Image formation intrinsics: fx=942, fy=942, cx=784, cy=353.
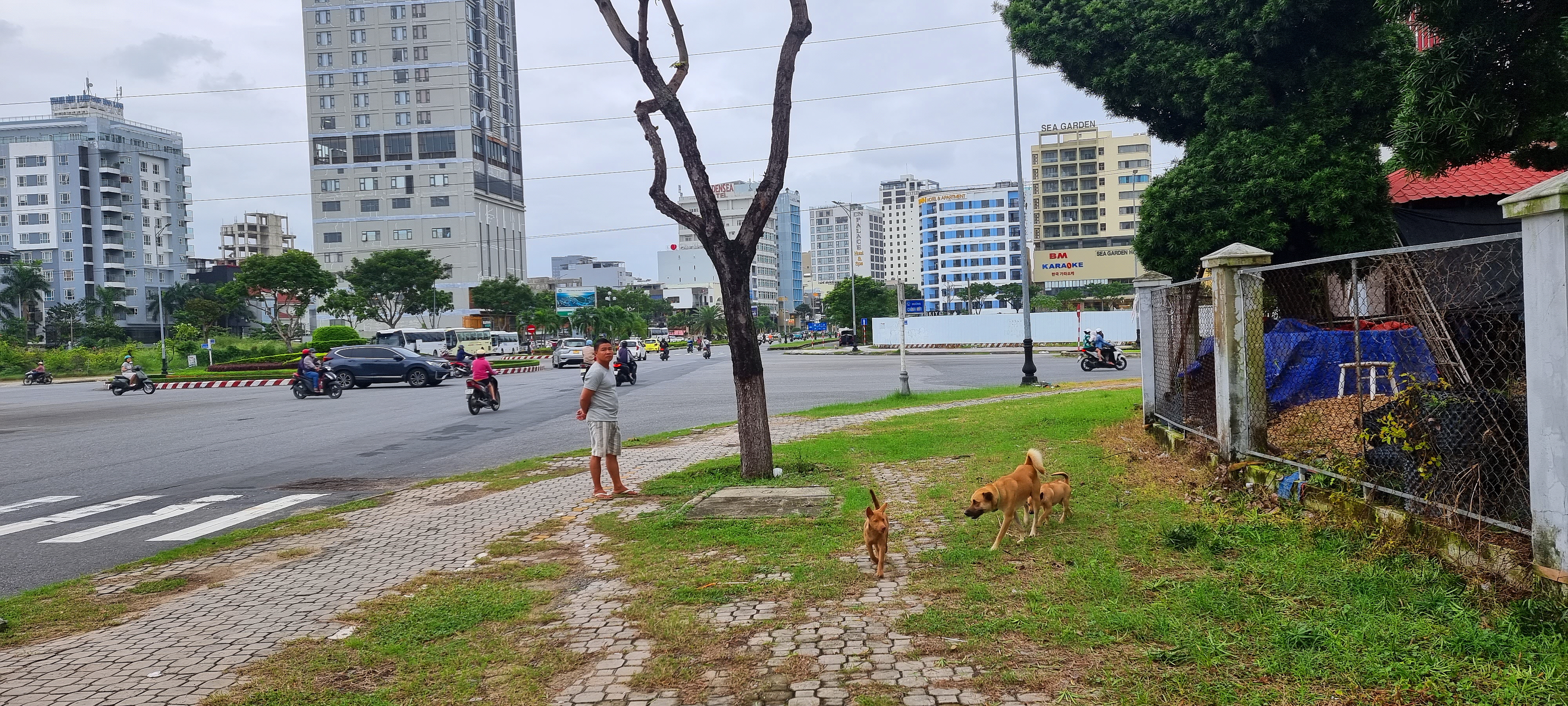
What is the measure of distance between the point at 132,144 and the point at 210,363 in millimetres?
65566

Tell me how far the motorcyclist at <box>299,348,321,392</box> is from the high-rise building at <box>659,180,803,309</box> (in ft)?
387

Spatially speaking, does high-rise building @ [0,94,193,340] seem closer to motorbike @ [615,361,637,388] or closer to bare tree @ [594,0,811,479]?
motorbike @ [615,361,637,388]

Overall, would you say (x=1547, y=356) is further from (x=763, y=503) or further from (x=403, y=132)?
(x=403, y=132)

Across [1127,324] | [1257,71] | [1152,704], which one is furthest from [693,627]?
[1127,324]

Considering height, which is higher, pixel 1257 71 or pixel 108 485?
pixel 1257 71

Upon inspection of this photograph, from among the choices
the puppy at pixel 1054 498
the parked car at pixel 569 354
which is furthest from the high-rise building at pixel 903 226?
the puppy at pixel 1054 498

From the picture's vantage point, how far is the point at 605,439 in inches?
→ 351

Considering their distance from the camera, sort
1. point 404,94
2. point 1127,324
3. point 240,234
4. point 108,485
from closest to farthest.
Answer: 1. point 108,485
2. point 1127,324
3. point 404,94
4. point 240,234

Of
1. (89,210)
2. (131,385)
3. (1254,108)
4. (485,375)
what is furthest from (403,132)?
(1254,108)

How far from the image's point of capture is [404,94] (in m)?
90.3

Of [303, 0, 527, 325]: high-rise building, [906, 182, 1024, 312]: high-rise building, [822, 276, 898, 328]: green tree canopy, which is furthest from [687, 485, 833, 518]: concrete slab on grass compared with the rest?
[906, 182, 1024, 312]: high-rise building

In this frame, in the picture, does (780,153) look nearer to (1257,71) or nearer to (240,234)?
(1257,71)

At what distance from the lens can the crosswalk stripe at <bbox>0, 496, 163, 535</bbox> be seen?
8.41 metres

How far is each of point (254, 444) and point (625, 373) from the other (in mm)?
14097
